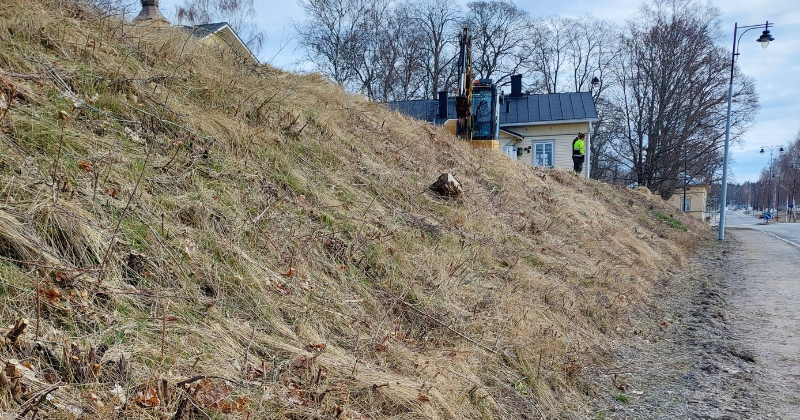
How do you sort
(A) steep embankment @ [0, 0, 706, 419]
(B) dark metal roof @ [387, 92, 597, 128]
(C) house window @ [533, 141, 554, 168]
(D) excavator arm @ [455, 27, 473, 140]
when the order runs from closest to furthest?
(A) steep embankment @ [0, 0, 706, 419] → (D) excavator arm @ [455, 27, 473, 140] → (B) dark metal roof @ [387, 92, 597, 128] → (C) house window @ [533, 141, 554, 168]

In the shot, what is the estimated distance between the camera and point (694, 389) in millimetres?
4551

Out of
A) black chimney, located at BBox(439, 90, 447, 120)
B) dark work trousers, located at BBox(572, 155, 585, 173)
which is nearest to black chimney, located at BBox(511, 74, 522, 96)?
black chimney, located at BBox(439, 90, 447, 120)

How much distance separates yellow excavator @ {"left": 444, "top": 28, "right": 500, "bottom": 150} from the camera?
14.0 meters

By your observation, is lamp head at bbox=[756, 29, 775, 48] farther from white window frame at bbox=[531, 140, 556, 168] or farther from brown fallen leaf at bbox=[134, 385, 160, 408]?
brown fallen leaf at bbox=[134, 385, 160, 408]

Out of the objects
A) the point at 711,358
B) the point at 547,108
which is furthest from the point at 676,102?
the point at 711,358

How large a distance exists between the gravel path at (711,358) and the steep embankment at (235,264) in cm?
36

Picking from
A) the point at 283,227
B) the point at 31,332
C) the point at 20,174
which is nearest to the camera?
the point at 31,332

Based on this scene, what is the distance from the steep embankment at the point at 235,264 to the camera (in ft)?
8.23

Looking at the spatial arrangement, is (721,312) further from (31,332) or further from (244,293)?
(31,332)

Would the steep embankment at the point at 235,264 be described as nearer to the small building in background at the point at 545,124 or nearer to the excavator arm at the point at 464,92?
the excavator arm at the point at 464,92

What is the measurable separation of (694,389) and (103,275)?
482cm

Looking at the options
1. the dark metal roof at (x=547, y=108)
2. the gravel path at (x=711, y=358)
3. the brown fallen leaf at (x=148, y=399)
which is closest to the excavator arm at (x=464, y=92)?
the gravel path at (x=711, y=358)

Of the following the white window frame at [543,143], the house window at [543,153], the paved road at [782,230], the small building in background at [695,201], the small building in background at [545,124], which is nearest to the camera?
the paved road at [782,230]

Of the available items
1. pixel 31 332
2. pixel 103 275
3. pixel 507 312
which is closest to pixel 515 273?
pixel 507 312
